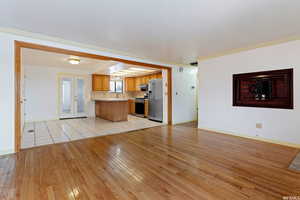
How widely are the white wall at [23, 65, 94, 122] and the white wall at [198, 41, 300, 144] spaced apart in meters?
6.25

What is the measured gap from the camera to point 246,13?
6.86 feet

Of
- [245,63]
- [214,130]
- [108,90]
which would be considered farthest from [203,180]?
[108,90]

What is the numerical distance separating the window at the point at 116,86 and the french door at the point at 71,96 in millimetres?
1595

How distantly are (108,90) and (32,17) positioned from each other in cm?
537

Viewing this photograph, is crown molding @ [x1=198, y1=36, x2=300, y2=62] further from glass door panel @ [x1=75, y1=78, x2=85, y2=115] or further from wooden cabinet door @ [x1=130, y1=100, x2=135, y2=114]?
glass door panel @ [x1=75, y1=78, x2=85, y2=115]

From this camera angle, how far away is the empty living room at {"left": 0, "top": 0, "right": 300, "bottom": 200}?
173cm

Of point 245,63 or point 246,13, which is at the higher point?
point 246,13

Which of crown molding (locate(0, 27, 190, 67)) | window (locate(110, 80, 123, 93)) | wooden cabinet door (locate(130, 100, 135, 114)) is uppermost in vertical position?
crown molding (locate(0, 27, 190, 67))

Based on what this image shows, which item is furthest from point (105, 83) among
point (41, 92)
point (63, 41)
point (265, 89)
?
point (265, 89)

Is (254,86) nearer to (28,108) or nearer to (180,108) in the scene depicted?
(180,108)

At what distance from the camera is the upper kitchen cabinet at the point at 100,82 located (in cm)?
713

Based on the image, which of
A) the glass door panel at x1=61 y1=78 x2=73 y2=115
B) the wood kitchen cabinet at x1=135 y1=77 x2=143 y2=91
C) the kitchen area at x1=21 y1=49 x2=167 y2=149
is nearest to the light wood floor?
the kitchen area at x1=21 y1=49 x2=167 y2=149

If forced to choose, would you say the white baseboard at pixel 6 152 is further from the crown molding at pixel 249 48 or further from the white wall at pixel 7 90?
the crown molding at pixel 249 48

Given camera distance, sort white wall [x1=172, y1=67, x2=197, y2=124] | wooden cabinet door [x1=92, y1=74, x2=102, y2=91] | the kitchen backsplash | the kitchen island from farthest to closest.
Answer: the kitchen backsplash, wooden cabinet door [x1=92, y1=74, x2=102, y2=91], the kitchen island, white wall [x1=172, y1=67, x2=197, y2=124]
